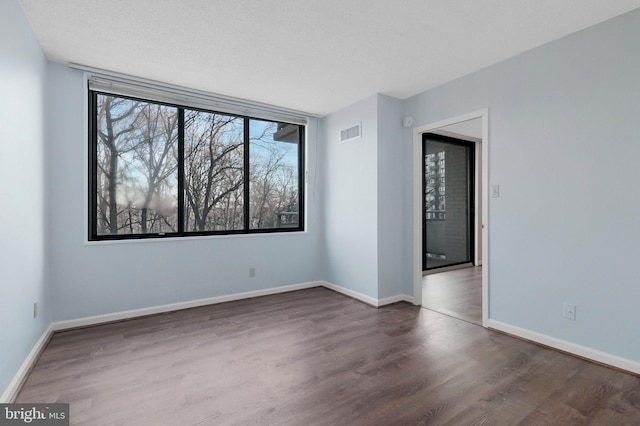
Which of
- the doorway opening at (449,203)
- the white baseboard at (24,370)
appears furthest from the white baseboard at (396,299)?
the white baseboard at (24,370)

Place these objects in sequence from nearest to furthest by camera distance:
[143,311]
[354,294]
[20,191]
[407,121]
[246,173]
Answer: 1. [20,191]
2. [143,311]
3. [407,121]
4. [354,294]
5. [246,173]

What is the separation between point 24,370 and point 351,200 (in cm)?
341

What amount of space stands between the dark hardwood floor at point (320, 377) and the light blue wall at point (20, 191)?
0.33 meters

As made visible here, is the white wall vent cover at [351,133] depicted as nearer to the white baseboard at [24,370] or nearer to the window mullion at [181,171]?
the window mullion at [181,171]

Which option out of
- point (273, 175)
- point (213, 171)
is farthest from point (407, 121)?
point (213, 171)

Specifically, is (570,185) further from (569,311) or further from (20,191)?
(20,191)

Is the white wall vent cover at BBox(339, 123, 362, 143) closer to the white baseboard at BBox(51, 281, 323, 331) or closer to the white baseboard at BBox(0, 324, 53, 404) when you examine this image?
the white baseboard at BBox(51, 281, 323, 331)

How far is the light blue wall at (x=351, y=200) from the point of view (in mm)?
3828

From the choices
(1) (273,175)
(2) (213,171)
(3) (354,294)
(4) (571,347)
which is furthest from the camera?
(1) (273,175)

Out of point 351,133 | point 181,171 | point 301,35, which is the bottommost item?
point 181,171

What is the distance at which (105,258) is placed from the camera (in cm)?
322

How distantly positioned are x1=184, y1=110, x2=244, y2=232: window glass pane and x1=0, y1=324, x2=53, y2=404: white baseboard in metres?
1.60

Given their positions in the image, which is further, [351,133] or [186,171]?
[351,133]

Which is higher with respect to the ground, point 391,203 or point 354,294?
point 391,203
